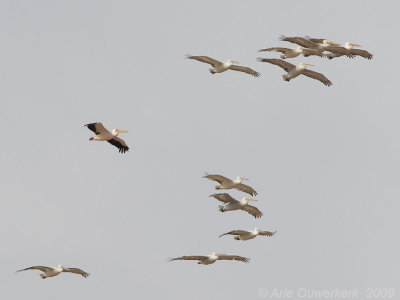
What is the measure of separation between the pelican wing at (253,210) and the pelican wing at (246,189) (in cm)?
40

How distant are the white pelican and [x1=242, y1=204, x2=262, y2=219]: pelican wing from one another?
4230mm

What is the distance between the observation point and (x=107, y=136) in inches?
2255

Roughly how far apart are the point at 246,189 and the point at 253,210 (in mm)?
929

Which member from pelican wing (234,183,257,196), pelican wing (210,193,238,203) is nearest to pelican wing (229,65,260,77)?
pelican wing (234,183,257,196)

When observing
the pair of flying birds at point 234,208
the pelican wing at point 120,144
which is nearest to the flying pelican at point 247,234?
the pair of flying birds at point 234,208

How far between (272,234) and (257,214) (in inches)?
31.7

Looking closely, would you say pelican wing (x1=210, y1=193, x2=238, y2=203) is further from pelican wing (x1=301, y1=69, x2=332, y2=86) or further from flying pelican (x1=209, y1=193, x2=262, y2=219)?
pelican wing (x1=301, y1=69, x2=332, y2=86)

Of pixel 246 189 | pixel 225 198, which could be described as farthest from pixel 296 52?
pixel 225 198

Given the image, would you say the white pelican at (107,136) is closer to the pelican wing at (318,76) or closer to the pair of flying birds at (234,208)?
the pair of flying birds at (234,208)

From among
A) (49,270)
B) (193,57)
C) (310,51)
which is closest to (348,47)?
(310,51)

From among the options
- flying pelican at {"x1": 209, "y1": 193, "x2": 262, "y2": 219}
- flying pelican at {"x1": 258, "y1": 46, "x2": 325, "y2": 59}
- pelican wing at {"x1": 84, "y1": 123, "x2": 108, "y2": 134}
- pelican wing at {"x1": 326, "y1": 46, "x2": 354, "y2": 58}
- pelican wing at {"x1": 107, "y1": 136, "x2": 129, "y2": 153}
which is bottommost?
flying pelican at {"x1": 209, "y1": 193, "x2": 262, "y2": 219}

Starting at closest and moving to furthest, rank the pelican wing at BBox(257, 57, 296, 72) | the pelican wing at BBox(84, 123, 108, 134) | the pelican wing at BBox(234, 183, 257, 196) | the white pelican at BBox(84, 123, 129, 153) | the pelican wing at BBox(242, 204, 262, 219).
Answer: the pelican wing at BBox(84, 123, 108, 134) → the white pelican at BBox(84, 123, 129, 153) → the pelican wing at BBox(234, 183, 257, 196) → the pelican wing at BBox(242, 204, 262, 219) → the pelican wing at BBox(257, 57, 296, 72)

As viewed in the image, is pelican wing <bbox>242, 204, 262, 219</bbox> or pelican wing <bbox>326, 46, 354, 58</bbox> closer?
pelican wing <bbox>242, 204, 262, 219</bbox>

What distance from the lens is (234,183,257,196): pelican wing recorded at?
194ft
